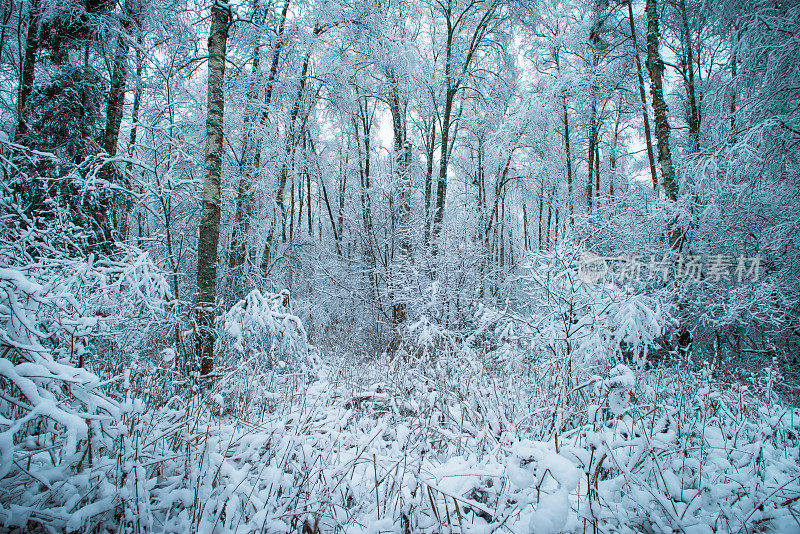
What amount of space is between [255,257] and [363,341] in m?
3.03

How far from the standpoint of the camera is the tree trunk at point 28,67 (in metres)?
6.06

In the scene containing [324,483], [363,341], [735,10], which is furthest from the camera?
[363,341]

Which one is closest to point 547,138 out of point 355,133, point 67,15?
point 355,133

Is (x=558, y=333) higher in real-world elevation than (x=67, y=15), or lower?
lower

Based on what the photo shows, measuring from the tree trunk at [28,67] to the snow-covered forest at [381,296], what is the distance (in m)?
0.08

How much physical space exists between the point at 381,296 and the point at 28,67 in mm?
8298

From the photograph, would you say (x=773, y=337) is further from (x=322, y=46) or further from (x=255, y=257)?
(x=322, y=46)

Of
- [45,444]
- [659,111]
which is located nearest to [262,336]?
[45,444]

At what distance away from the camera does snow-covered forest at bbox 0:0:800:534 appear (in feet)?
4.83

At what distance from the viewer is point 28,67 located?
634 centimetres

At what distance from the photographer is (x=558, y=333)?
373 centimetres

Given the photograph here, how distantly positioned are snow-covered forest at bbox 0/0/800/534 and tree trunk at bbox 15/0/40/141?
A: 0.25ft
